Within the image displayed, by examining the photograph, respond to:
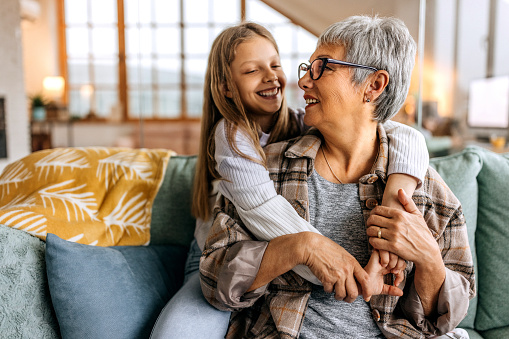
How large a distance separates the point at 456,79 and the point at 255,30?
17.6ft

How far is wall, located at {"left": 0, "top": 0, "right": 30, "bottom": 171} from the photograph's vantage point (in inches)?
159

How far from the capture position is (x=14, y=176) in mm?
1632

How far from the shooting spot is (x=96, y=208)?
1.57 meters

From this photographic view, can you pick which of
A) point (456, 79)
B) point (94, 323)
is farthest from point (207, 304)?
point (456, 79)

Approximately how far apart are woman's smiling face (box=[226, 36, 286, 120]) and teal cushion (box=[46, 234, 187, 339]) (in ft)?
2.31

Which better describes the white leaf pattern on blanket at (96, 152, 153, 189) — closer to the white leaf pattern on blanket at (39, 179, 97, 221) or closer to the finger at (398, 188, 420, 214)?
the white leaf pattern on blanket at (39, 179, 97, 221)

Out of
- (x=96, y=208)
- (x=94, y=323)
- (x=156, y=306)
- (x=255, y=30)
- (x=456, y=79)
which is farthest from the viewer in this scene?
(x=456, y=79)

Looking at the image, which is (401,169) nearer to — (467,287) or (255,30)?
(467,287)

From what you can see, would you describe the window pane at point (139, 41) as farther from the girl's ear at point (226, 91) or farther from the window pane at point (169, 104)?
the girl's ear at point (226, 91)

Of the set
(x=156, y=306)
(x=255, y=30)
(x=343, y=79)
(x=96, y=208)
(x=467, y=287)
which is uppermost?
(x=255, y=30)

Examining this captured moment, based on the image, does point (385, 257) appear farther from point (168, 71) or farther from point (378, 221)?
point (168, 71)

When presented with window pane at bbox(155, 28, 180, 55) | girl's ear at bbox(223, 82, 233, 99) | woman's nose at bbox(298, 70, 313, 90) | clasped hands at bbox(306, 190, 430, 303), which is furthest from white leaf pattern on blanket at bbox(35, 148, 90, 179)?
window pane at bbox(155, 28, 180, 55)

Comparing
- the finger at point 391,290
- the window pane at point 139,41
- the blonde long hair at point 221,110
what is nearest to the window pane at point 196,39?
the window pane at point 139,41

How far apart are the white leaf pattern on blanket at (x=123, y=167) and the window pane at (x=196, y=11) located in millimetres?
2049
